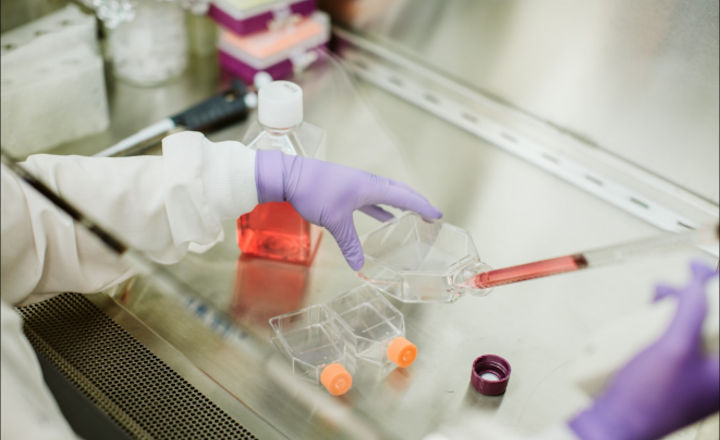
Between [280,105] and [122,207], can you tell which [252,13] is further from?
[122,207]

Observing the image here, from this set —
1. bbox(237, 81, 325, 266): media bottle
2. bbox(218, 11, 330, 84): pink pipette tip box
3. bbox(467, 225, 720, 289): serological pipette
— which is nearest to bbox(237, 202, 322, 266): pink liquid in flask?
bbox(237, 81, 325, 266): media bottle

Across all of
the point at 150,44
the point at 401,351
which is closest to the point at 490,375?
the point at 401,351

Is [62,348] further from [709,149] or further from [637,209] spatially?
[709,149]

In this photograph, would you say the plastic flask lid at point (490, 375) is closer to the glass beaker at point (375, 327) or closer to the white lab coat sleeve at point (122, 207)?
the glass beaker at point (375, 327)

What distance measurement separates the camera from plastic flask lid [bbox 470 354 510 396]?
1.05m

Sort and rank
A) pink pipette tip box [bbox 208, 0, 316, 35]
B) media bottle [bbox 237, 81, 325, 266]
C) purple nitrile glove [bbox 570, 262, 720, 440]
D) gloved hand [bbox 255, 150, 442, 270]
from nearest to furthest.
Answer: purple nitrile glove [bbox 570, 262, 720, 440], gloved hand [bbox 255, 150, 442, 270], media bottle [bbox 237, 81, 325, 266], pink pipette tip box [bbox 208, 0, 316, 35]

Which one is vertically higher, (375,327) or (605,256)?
(605,256)

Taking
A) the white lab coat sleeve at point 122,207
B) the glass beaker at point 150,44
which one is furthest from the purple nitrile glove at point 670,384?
the glass beaker at point 150,44

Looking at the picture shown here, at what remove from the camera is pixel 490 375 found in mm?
1083

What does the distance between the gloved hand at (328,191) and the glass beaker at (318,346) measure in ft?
0.34

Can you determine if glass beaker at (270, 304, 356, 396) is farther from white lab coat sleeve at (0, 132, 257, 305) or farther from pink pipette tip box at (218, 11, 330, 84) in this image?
pink pipette tip box at (218, 11, 330, 84)

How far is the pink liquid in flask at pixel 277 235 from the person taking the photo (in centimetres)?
124

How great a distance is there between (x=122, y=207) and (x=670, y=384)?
2.50ft

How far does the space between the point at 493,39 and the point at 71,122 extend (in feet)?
2.93
